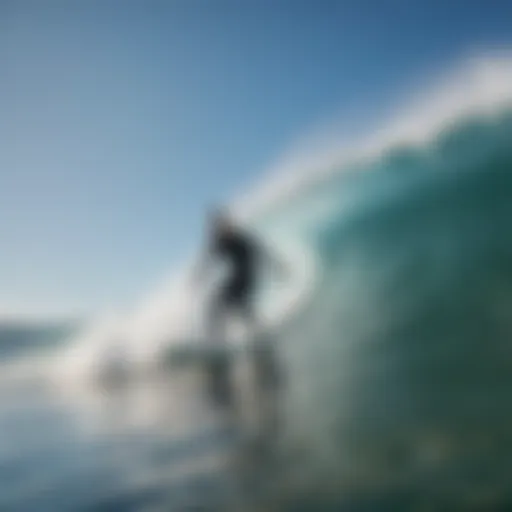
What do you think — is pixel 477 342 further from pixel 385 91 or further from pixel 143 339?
pixel 143 339

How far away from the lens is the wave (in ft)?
7.96

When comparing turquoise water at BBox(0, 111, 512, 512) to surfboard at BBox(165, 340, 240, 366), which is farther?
surfboard at BBox(165, 340, 240, 366)

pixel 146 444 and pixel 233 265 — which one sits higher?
pixel 233 265

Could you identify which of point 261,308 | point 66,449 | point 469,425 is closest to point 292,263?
point 261,308

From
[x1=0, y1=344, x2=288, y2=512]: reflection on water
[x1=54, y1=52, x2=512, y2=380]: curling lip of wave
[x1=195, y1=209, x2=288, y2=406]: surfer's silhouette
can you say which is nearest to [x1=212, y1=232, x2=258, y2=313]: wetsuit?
[x1=195, y1=209, x2=288, y2=406]: surfer's silhouette

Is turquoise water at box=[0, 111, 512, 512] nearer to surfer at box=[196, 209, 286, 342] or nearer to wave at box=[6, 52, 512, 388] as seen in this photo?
wave at box=[6, 52, 512, 388]

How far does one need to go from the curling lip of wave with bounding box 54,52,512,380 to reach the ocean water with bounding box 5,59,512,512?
2cm

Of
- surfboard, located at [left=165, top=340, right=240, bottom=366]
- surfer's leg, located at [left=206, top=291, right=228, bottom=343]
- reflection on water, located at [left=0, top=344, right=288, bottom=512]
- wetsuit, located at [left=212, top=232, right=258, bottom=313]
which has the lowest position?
reflection on water, located at [left=0, top=344, right=288, bottom=512]

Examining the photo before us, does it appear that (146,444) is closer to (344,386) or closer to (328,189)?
(344,386)

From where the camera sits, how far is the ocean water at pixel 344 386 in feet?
6.41

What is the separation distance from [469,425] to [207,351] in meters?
0.93

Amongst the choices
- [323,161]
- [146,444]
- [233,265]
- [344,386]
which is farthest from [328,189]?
[146,444]

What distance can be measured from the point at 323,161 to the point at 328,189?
4.7 inches

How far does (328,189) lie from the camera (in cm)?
270
